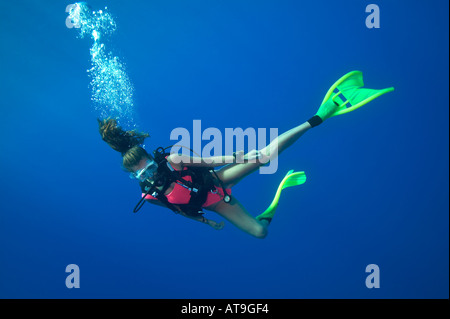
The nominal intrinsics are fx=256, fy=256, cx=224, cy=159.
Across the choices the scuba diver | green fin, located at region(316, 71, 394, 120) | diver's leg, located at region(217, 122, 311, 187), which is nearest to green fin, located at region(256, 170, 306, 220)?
the scuba diver

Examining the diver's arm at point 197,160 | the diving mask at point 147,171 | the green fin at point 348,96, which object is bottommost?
the diving mask at point 147,171

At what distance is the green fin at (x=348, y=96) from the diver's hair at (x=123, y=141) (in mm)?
2962

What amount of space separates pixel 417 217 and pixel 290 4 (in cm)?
1127

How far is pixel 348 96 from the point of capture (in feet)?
14.7

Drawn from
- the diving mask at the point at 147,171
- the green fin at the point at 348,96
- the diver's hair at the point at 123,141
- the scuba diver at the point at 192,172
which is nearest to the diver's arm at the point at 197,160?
the scuba diver at the point at 192,172

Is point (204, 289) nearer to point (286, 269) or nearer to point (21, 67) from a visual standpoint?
point (286, 269)

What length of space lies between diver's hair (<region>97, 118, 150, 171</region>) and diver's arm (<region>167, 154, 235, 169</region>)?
351 mm

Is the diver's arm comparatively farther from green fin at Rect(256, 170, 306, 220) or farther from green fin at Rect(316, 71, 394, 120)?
green fin at Rect(316, 71, 394, 120)

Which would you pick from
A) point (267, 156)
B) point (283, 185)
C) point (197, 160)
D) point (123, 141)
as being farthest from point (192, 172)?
point (283, 185)

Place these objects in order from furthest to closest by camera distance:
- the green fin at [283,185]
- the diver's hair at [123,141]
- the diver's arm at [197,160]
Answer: the green fin at [283,185]
the diver's arm at [197,160]
the diver's hair at [123,141]

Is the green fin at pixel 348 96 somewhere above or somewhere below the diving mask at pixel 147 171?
above

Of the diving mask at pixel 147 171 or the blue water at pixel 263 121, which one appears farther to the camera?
the blue water at pixel 263 121

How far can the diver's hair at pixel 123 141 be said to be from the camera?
3203 millimetres

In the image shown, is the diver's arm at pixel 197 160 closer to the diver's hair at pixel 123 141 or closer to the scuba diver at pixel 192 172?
the scuba diver at pixel 192 172
